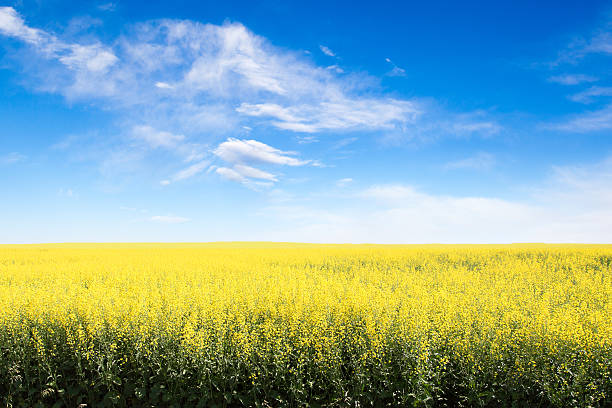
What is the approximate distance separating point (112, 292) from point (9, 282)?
9.97 meters

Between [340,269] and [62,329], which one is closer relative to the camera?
[62,329]

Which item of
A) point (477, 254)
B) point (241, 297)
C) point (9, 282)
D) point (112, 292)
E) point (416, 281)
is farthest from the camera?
point (477, 254)

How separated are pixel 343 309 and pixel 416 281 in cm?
798

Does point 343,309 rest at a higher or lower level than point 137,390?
higher

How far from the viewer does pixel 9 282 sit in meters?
17.3

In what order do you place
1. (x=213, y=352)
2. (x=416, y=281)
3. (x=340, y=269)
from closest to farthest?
(x=213, y=352)
(x=416, y=281)
(x=340, y=269)

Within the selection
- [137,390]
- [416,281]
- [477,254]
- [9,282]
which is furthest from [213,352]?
[477,254]

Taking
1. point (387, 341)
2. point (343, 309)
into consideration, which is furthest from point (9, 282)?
point (387, 341)

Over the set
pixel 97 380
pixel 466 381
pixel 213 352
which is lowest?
pixel 97 380

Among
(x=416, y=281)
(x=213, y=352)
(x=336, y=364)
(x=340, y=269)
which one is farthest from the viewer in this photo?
(x=340, y=269)

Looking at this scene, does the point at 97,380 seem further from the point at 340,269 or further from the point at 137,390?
the point at 340,269

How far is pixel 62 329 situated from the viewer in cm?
835

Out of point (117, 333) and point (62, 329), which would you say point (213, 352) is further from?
point (62, 329)

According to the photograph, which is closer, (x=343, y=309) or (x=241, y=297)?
(x=343, y=309)
